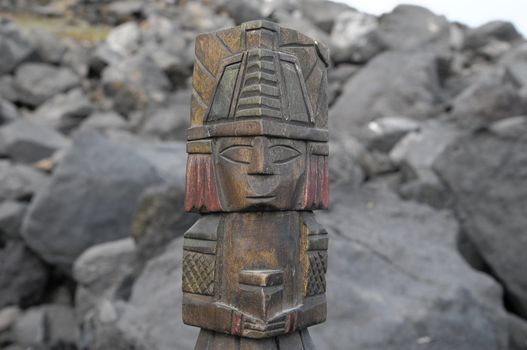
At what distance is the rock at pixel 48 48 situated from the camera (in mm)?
12812

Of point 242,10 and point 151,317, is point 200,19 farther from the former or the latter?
point 151,317

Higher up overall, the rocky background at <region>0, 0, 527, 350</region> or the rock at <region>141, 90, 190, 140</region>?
the rock at <region>141, 90, 190, 140</region>

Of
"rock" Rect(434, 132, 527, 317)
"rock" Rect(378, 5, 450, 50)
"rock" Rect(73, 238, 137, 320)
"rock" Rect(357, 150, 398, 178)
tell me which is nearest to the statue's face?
"rock" Rect(73, 238, 137, 320)

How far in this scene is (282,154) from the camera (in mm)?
2514

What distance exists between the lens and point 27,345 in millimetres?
5926

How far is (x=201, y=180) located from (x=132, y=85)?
379 inches

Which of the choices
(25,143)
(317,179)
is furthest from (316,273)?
(25,143)

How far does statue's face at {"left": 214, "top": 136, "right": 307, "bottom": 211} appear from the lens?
2.43m

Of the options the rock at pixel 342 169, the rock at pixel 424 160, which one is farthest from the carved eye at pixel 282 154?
the rock at pixel 424 160

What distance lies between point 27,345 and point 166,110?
5577mm

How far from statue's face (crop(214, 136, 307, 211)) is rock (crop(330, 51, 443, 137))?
710cm

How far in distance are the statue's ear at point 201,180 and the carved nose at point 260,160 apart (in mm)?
249

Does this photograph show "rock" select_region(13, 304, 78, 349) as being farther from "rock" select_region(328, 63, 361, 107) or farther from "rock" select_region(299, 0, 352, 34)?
"rock" select_region(299, 0, 352, 34)

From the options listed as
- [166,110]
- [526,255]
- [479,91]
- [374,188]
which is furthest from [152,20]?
[526,255]
